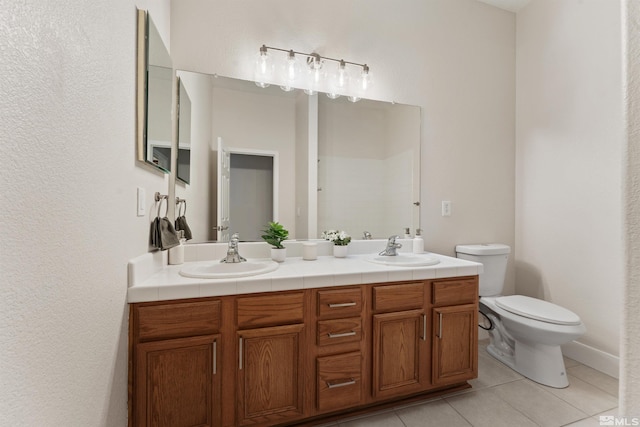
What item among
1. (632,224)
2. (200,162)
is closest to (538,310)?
(632,224)

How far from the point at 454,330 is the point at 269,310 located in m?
1.12

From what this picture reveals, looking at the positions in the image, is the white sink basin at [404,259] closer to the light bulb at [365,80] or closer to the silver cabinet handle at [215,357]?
the silver cabinet handle at [215,357]

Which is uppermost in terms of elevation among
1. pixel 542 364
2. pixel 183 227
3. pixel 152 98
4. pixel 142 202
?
pixel 152 98

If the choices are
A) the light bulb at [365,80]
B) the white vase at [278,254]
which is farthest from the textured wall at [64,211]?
the light bulb at [365,80]

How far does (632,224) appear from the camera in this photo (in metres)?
0.45

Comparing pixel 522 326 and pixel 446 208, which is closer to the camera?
pixel 522 326

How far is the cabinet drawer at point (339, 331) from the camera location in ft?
4.77

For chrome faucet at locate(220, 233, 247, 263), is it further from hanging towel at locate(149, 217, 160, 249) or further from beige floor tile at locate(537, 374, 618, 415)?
beige floor tile at locate(537, 374, 618, 415)

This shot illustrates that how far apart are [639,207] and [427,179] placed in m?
1.98

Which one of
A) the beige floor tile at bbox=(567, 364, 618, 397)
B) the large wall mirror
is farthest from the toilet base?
the large wall mirror

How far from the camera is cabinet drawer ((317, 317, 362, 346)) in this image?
145cm

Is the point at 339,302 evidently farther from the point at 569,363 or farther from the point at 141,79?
the point at 569,363

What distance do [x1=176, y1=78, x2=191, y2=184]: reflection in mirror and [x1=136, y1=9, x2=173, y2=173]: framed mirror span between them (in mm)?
100

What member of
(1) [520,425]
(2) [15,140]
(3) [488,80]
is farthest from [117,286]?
(3) [488,80]
